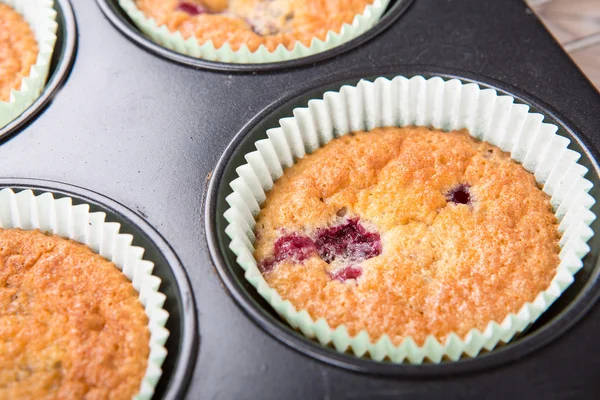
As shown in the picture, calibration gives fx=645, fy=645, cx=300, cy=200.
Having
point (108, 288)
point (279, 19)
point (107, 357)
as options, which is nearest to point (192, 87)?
point (279, 19)

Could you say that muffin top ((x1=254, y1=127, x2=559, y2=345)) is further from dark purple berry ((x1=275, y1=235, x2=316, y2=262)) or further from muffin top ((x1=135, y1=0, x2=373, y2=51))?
muffin top ((x1=135, y1=0, x2=373, y2=51))

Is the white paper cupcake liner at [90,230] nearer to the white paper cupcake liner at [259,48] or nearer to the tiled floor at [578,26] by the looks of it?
the white paper cupcake liner at [259,48]

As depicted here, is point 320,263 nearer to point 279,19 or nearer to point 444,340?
point 444,340

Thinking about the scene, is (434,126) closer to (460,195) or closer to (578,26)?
(460,195)

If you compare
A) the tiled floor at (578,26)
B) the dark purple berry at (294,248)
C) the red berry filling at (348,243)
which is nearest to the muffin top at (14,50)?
the dark purple berry at (294,248)

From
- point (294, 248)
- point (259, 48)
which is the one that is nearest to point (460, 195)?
point (294, 248)

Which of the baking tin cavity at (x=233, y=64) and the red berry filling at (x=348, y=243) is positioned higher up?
the baking tin cavity at (x=233, y=64)
